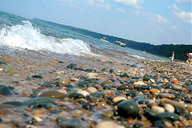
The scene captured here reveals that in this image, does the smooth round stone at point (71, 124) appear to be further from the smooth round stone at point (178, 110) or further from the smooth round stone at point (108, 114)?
the smooth round stone at point (178, 110)

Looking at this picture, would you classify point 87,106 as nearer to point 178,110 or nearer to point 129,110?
point 129,110

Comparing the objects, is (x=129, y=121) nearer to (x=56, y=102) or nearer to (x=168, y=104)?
(x=168, y=104)

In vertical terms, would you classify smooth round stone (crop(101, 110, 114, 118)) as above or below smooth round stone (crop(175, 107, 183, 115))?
below

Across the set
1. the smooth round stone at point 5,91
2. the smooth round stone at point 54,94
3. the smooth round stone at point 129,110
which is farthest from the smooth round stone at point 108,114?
the smooth round stone at point 5,91

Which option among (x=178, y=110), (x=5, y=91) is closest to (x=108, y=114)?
(x=178, y=110)

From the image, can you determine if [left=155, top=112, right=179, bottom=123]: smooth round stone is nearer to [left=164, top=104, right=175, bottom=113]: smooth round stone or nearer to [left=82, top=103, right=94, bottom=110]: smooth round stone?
[left=164, top=104, right=175, bottom=113]: smooth round stone

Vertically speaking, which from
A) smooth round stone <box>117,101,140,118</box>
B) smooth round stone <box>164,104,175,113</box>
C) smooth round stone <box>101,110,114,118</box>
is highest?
smooth round stone <box>164,104,175,113</box>

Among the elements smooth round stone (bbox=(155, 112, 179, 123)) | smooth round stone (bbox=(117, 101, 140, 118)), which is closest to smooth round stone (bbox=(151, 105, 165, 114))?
smooth round stone (bbox=(155, 112, 179, 123))

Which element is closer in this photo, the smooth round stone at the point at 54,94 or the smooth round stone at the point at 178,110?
the smooth round stone at the point at 178,110

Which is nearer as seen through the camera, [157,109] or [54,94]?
[157,109]

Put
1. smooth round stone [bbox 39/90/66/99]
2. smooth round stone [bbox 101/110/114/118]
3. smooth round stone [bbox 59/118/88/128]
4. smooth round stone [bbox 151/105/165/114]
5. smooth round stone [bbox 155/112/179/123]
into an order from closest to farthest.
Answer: smooth round stone [bbox 59/118/88/128]
smooth round stone [bbox 155/112/179/123]
smooth round stone [bbox 101/110/114/118]
smooth round stone [bbox 151/105/165/114]
smooth round stone [bbox 39/90/66/99]

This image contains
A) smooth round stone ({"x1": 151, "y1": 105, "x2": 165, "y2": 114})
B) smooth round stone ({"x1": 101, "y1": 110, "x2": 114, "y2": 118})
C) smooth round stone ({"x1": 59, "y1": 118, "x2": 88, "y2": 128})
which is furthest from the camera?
smooth round stone ({"x1": 151, "y1": 105, "x2": 165, "y2": 114})

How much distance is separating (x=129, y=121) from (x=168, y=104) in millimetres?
747

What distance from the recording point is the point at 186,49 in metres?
86.1
